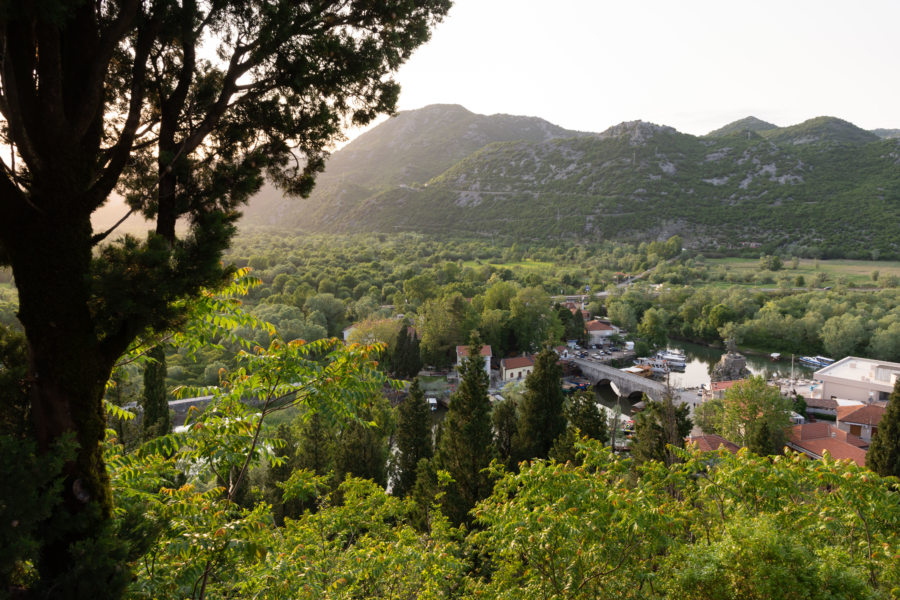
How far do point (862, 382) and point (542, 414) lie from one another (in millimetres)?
29067

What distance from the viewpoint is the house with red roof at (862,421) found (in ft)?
80.2

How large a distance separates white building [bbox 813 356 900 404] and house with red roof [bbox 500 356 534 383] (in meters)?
20.9

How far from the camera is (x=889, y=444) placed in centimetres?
1347

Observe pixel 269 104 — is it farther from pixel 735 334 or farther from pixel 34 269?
pixel 735 334

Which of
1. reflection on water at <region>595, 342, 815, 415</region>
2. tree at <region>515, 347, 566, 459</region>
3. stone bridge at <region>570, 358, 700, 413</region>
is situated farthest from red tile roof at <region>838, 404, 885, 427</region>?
tree at <region>515, 347, 566, 459</region>

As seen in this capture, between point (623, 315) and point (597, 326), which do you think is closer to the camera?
point (597, 326)

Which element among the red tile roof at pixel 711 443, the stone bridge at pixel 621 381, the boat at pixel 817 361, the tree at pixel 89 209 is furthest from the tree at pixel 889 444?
the boat at pixel 817 361

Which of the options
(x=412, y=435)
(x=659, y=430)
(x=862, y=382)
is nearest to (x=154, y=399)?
(x=412, y=435)

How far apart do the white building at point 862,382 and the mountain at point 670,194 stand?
61045mm

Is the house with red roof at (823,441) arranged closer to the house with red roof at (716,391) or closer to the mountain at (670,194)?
the house with red roof at (716,391)

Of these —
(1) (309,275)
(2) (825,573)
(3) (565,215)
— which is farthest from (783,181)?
(2) (825,573)

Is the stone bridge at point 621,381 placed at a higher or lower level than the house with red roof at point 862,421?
lower

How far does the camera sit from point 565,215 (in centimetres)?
11569

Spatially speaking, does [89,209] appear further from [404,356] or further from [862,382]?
[862,382]
